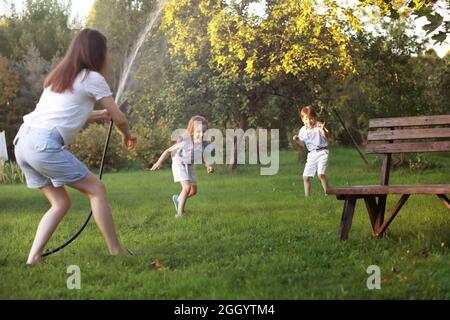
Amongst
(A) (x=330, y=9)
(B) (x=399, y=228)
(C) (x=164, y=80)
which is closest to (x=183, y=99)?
(C) (x=164, y=80)

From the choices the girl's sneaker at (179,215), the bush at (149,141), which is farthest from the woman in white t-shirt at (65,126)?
the bush at (149,141)

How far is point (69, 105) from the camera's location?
3592 millimetres

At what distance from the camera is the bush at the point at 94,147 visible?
1227cm

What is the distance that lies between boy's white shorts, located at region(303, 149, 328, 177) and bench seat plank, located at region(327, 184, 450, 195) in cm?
300

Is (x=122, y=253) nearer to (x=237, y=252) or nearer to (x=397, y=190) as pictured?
(x=237, y=252)

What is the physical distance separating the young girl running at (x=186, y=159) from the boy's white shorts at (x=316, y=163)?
4.93 feet

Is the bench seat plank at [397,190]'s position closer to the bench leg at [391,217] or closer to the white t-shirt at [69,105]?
the bench leg at [391,217]

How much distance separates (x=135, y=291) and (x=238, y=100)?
820 centimetres

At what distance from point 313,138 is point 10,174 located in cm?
592

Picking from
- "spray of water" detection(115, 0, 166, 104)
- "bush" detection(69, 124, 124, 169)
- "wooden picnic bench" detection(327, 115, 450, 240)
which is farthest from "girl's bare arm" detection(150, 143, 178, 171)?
"bush" detection(69, 124, 124, 169)

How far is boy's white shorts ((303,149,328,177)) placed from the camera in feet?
24.2

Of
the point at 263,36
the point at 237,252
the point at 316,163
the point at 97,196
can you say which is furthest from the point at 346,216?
the point at 263,36

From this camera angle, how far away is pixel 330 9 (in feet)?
34.8

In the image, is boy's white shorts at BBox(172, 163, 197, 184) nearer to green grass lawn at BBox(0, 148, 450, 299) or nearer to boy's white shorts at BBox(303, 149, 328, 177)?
green grass lawn at BBox(0, 148, 450, 299)
